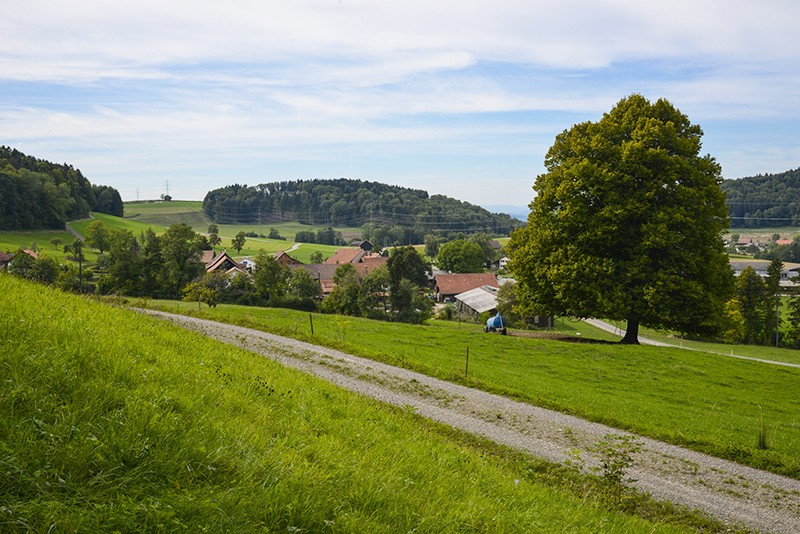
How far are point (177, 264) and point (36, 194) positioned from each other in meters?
64.7

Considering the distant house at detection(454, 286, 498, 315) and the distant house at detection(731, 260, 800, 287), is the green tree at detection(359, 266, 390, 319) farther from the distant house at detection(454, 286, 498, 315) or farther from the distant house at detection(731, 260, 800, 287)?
the distant house at detection(731, 260, 800, 287)

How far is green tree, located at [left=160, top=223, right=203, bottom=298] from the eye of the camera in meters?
57.2

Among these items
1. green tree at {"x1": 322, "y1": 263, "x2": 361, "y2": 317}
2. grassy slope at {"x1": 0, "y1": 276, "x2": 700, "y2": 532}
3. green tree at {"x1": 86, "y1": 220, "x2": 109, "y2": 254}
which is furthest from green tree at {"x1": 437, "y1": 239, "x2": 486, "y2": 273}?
grassy slope at {"x1": 0, "y1": 276, "x2": 700, "y2": 532}

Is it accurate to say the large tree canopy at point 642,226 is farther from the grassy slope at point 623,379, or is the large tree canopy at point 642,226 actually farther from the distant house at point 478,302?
the distant house at point 478,302

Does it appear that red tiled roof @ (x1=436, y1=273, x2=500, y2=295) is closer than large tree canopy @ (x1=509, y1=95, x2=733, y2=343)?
No

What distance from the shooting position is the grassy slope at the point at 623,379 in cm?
1409

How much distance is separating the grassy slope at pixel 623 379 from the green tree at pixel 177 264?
29.9 meters

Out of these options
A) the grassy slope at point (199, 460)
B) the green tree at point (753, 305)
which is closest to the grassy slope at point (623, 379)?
the grassy slope at point (199, 460)

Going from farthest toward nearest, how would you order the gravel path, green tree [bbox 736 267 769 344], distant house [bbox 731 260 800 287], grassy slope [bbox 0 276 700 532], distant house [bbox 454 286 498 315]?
1. distant house [bbox 731 260 800 287]
2. distant house [bbox 454 286 498 315]
3. green tree [bbox 736 267 769 344]
4. the gravel path
5. grassy slope [bbox 0 276 700 532]

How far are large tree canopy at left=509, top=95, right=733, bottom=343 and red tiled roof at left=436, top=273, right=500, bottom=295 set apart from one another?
6603 centimetres

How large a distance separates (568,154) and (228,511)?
29160 millimetres

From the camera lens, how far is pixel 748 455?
490 inches

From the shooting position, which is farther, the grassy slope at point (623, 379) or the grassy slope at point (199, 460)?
the grassy slope at point (623, 379)

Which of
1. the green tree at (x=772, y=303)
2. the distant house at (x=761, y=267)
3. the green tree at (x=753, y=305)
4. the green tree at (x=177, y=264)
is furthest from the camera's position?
the distant house at (x=761, y=267)
